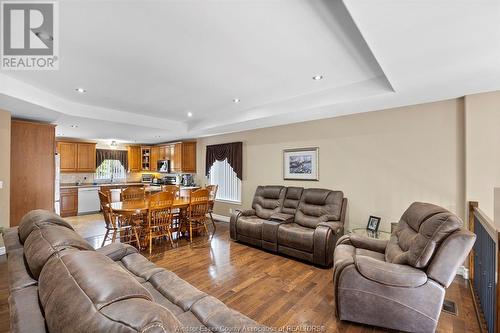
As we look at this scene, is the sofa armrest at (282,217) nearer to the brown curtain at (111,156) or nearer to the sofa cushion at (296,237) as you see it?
the sofa cushion at (296,237)

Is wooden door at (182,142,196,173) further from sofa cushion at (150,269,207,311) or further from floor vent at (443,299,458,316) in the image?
floor vent at (443,299,458,316)

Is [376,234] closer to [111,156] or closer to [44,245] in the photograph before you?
[44,245]

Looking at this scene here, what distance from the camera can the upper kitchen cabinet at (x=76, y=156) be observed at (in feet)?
23.1

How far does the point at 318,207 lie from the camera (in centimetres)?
393

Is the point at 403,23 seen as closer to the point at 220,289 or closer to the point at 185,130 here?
the point at 220,289

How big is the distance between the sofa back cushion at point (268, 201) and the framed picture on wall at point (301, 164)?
400mm

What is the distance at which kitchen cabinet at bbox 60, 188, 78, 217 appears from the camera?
266 inches

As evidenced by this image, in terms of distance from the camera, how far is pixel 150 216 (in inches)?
160

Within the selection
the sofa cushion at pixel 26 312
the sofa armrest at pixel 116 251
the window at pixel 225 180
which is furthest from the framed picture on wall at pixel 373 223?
the sofa cushion at pixel 26 312

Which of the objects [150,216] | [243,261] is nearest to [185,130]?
[150,216]

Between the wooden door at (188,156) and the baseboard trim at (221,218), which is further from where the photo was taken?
the wooden door at (188,156)

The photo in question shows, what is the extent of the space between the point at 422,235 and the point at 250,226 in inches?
105
